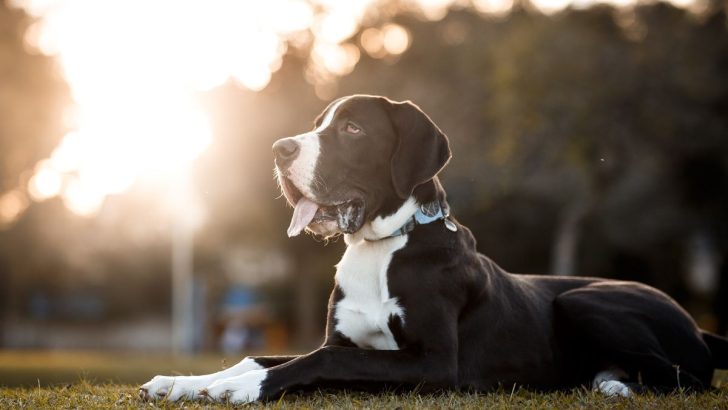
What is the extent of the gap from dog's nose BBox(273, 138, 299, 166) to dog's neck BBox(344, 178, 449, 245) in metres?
0.65

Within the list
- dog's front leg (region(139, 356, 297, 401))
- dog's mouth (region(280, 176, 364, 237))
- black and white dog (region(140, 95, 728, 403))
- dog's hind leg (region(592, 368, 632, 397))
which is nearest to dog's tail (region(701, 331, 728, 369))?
black and white dog (region(140, 95, 728, 403))

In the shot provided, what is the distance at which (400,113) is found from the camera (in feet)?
19.9

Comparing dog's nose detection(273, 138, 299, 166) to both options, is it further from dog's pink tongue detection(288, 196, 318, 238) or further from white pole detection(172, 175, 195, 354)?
white pole detection(172, 175, 195, 354)

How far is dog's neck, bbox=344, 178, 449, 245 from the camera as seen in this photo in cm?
587

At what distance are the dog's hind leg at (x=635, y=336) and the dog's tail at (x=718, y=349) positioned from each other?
0.97 ft

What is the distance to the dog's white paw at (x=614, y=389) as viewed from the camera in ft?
18.7

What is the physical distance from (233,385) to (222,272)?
35.9 m

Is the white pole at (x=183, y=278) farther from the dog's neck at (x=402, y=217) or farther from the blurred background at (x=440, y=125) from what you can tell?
the dog's neck at (x=402, y=217)

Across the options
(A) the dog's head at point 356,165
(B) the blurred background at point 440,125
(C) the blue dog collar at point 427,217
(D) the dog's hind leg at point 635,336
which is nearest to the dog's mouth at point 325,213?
(A) the dog's head at point 356,165

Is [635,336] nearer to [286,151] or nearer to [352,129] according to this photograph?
[352,129]

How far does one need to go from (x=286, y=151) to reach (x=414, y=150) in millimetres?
811

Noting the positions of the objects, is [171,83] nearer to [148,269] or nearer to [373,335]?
[148,269]

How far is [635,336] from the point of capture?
20.6 feet

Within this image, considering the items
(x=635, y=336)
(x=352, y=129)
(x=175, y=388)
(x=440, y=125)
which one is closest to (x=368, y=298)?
(x=352, y=129)
